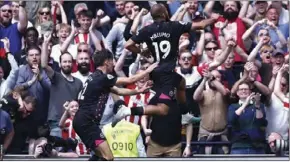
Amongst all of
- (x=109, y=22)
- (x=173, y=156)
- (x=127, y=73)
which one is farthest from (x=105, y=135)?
(x=109, y=22)

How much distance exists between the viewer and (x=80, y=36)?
64.6ft

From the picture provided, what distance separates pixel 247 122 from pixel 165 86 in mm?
1948

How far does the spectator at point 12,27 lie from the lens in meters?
19.6

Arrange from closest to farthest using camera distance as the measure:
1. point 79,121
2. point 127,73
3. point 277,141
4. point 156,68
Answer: point 79,121, point 156,68, point 277,141, point 127,73

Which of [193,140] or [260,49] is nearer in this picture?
[193,140]

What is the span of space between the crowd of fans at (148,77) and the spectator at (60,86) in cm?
2

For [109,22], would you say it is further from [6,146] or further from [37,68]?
[6,146]

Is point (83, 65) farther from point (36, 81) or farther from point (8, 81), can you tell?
point (8, 81)

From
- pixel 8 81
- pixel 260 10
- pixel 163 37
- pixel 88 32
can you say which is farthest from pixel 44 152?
pixel 260 10

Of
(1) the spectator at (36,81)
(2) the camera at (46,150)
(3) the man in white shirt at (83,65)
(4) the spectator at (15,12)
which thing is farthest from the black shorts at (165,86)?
(4) the spectator at (15,12)

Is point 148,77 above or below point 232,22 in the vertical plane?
below

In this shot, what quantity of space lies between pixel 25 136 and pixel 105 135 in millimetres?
1449

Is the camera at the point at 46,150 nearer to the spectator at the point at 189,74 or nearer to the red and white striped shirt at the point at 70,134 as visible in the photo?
the red and white striped shirt at the point at 70,134

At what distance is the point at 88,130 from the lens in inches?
624
